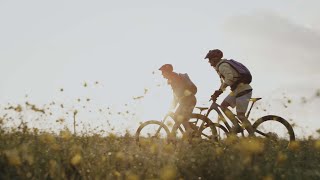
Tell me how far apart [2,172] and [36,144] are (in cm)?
93

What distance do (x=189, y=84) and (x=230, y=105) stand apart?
102cm

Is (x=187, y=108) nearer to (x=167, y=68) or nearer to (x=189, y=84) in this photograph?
(x=189, y=84)

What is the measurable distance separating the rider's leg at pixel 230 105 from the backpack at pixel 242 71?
386mm

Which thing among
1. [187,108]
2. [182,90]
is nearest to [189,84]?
[182,90]

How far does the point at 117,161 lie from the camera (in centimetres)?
592

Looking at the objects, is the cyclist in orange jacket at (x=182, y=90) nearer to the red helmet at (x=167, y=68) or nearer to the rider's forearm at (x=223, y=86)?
the red helmet at (x=167, y=68)

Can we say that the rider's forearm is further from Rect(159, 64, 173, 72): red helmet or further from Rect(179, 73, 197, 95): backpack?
Rect(159, 64, 173, 72): red helmet

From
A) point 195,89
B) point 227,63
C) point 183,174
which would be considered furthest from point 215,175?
point 195,89

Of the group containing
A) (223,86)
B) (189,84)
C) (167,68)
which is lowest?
(223,86)

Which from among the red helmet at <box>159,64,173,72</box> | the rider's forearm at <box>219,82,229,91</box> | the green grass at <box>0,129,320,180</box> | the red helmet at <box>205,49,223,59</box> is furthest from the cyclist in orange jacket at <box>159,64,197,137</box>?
the green grass at <box>0,129,320,180</box>

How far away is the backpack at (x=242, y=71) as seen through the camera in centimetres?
923

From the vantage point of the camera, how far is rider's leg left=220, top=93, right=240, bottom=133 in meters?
9.45

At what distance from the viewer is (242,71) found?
9.23 metres

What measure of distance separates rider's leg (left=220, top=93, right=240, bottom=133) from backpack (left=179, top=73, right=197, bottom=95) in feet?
2.81
